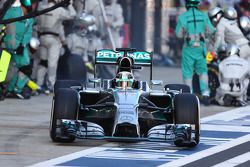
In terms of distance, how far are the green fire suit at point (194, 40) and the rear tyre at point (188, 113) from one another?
7.38 meters

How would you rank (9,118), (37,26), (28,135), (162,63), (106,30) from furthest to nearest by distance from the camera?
(162,63) → (106,30) → (37,26) → (9,118) → (28,135)

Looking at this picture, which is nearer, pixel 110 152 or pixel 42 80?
pixel 110 152

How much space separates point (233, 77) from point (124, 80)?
6.99 metres

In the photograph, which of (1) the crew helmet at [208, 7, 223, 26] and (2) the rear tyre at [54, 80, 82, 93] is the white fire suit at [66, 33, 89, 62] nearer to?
(1) the crew helmet at [208, 7, 223, 26]

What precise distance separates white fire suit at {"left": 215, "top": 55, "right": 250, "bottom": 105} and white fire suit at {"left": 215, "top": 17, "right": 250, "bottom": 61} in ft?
3.24

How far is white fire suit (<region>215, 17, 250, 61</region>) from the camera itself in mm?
23797

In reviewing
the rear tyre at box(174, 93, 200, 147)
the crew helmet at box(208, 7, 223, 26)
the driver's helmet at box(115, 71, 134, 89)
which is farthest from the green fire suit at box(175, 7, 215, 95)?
the rear tyre at box(174, 93, 200, 147)

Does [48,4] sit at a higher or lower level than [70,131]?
higher

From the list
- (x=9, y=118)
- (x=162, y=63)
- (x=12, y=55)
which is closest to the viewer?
(x=9, y=118)

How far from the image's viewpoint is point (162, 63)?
37.4m

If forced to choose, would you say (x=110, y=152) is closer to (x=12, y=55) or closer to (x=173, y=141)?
(x=173, y=141)

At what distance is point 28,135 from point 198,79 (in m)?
7.98

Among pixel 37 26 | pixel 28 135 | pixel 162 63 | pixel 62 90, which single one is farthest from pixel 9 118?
pixel 162 63

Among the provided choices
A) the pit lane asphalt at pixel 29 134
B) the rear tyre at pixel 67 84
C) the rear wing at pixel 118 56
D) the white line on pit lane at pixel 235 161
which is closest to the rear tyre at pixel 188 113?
the white line on pit lane at pixel 235 161
